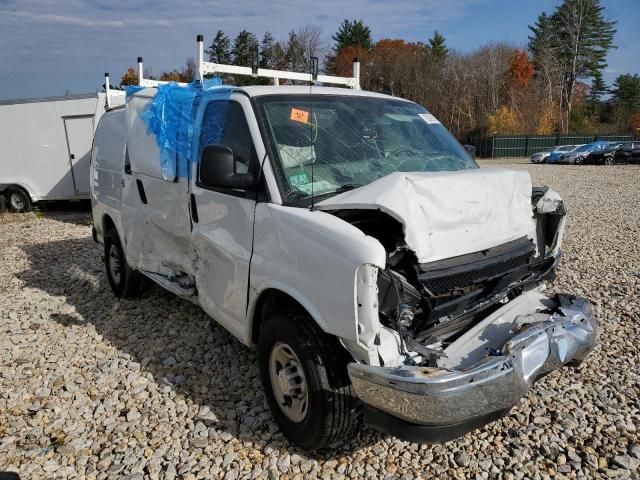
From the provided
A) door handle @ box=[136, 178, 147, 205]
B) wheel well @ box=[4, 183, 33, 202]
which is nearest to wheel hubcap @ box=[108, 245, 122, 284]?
door handle @ box=[136, 178, 147, 205]

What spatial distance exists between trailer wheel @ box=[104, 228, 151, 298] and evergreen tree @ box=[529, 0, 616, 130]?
60845 millimetres

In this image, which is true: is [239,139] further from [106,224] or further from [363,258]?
[106,224]

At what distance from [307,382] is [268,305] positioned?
629 mm

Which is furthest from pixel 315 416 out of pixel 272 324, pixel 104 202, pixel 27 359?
pixel 104 202

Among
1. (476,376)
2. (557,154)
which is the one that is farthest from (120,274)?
(557,154)

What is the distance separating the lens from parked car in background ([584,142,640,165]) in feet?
97.7

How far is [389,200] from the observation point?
2682 millimetres

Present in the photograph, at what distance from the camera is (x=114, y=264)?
239 inches

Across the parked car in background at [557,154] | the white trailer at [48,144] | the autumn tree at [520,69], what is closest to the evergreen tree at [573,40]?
the autumn tree at [520,69]

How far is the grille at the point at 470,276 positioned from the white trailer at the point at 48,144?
36.8 ft

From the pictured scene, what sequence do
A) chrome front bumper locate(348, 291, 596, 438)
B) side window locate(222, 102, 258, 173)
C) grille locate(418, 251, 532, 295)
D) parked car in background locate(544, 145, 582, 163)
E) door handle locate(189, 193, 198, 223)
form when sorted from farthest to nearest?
parked car in background locate(544, 145, 582, 163) < door handle locate(189, 193, 198, 223) < side window locate(222, 102, 258, 173) < grille locate(418, 251, 532, 295) < chrome front bumper locate(348, 291, 596, 438)

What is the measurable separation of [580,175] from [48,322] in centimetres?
2317

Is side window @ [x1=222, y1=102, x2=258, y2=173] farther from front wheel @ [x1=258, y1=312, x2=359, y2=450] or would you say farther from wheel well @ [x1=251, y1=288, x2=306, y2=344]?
front wheel @ [x1=258, y1=312, x2=359, y2=450]

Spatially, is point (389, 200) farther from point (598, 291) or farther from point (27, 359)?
point (598, 291)
